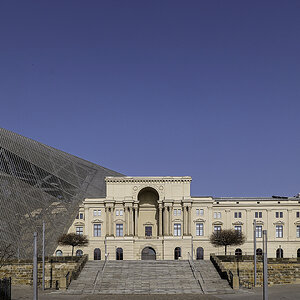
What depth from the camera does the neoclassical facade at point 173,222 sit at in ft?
360

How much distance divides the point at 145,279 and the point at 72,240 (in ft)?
94.3

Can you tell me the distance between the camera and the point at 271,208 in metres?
112

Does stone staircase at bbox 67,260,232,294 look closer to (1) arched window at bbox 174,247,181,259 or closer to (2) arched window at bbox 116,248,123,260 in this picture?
(1) arched window at bbox 174,247,181,259

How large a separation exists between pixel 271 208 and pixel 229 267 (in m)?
37.3

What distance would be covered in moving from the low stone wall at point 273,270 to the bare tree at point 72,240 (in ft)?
99.6

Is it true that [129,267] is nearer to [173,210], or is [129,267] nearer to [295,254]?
[173,210]

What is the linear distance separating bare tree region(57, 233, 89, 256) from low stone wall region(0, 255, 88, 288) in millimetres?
A: 19240

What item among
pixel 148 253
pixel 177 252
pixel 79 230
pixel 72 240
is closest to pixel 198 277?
pixel 72 240

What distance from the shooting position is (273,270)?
7562 centimetres

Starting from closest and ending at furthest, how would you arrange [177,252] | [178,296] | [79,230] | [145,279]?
[178,296], [145,279], [177,252], [79,230]

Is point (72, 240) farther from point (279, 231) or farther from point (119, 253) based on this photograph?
point (279, 231)

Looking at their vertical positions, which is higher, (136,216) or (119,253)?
(136,216)

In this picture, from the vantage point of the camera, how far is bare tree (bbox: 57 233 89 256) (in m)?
97.4

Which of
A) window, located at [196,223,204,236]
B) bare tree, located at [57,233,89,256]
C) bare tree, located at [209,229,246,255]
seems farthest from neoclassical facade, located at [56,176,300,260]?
bare tree, located at [57,233,89,256]
